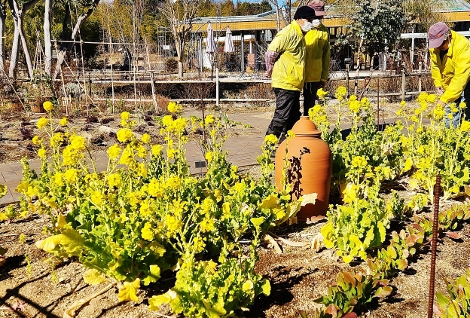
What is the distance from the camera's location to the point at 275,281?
238 centimetres

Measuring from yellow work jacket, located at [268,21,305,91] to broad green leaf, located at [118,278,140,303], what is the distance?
296 cm

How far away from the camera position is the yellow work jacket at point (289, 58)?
4.52 metres

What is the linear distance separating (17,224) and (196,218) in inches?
62.1

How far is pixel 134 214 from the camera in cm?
224

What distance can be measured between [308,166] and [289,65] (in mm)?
1743

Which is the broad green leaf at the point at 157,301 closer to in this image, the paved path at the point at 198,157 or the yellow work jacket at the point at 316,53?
the paved path at the point at 198,157

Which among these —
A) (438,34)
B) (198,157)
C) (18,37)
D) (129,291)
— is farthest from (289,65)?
(18,37)

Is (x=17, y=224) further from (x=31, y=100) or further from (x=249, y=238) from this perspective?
(x=31, y=100)

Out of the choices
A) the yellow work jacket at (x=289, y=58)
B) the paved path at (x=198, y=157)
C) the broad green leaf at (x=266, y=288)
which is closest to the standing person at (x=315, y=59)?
the yellow work jacket at (x=289, y=58)

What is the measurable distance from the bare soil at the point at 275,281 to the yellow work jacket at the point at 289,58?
191 cm

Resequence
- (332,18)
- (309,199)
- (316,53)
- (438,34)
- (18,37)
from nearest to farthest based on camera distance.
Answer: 1. (309,199)
2. (438,34)
3. (316,53)
4. (18,37)
5. (332,18)

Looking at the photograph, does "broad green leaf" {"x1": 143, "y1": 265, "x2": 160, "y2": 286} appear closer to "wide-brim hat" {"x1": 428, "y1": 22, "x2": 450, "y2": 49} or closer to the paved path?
the paved path

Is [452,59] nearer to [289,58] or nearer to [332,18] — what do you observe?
[289,58]

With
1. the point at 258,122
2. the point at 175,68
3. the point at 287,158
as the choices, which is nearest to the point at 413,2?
the point at 175,68
